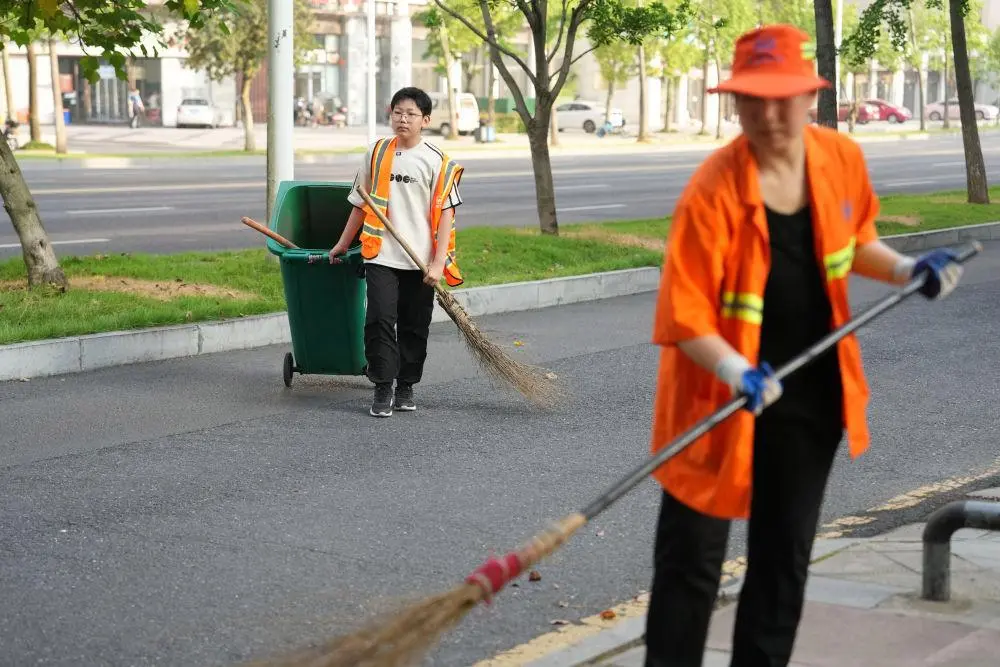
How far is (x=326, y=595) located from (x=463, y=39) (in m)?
43.3

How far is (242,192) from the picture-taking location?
2539cm

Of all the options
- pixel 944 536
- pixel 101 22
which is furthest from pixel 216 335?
pixel 944 536

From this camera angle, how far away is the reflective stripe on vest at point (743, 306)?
3.29 meters

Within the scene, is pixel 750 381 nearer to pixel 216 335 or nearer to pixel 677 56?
pixel 216 335

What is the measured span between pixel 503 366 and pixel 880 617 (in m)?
3.94

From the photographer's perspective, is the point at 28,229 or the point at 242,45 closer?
the point at 28,229

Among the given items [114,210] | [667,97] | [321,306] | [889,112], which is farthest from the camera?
[889,112]

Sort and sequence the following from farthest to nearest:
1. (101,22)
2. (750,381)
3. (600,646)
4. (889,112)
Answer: (889,112)
(101,22)
(600,646)
(750,381)

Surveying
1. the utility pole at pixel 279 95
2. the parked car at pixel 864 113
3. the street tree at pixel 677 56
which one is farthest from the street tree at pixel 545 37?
the parked car at pixel 864 113

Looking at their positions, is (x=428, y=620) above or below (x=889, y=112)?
below

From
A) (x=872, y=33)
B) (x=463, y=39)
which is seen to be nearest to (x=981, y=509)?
(x=872, y=33)

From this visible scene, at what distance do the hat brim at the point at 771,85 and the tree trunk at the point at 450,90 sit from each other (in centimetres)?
4378

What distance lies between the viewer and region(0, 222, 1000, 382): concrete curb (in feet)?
29.9

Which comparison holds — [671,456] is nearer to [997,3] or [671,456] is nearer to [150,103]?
[150,103]
